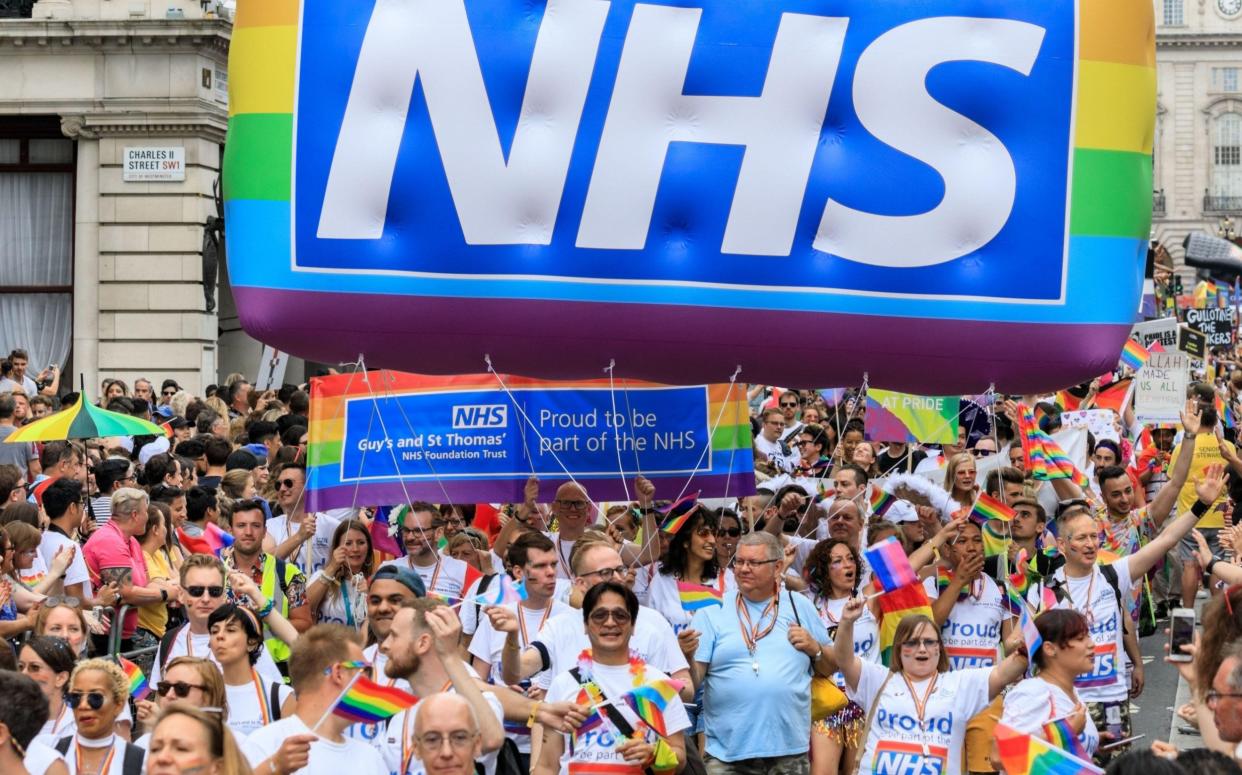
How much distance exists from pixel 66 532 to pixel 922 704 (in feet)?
16.1

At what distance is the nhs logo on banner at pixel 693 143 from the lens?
31.1 ft

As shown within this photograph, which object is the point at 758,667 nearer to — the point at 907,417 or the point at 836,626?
the point at 836,626

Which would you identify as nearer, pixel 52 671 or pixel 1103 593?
pixel 52 671

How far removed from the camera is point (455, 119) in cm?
950

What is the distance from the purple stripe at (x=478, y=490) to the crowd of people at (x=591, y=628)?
113mm

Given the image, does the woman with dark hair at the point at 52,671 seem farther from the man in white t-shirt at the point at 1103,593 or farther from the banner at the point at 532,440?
the man in white t-shirt at the point at 1103,593

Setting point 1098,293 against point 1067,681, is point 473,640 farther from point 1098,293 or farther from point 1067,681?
point 1098,293

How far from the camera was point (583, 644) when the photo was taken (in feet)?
28.9

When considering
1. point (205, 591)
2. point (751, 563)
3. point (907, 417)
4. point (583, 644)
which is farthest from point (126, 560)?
point (907, 417)

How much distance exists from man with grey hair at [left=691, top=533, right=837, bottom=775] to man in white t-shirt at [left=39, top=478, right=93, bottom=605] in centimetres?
328

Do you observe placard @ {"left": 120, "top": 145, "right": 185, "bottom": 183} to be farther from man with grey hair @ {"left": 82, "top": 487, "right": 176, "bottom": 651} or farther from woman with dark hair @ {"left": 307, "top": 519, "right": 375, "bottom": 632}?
woman with dark hair @ {"left": 307, "top": 519, "right": 375, "bottom": 632}

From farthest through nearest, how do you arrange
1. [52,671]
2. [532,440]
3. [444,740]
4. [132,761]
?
[532,440] → [52,671] → [132,761] → [444,740]

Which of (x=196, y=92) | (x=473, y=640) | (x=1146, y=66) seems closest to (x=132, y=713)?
(x=473, y=640)

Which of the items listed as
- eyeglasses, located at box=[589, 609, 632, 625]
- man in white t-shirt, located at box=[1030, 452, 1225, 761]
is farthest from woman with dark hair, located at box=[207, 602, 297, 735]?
man in white t-shirt, located at box=[1030, 452, 1225, 761]
